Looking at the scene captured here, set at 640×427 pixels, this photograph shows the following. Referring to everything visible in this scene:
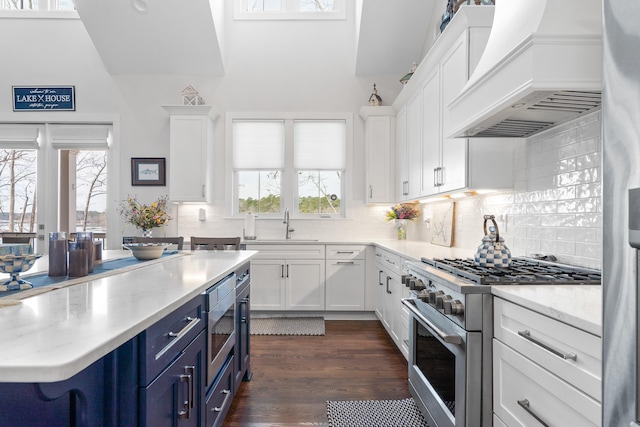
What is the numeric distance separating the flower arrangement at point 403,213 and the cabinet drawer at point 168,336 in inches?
119

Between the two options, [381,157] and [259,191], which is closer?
[381,157]

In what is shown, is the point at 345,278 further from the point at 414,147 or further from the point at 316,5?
the point at 316,5

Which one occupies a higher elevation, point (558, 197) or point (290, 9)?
point (290, 9)

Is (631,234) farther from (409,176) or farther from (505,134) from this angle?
(409,176)

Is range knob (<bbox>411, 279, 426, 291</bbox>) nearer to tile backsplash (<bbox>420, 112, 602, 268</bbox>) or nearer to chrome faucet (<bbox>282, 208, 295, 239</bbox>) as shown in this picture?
tile backsplash (<bbox>420, 112, 602, 268</bbox>)

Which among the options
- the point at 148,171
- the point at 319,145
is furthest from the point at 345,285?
the point at 148,171

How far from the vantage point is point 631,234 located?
623mm

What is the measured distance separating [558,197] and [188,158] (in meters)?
3.71

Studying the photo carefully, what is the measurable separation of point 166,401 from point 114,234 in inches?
160

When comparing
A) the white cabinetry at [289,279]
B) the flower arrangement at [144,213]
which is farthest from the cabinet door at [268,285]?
the flower arrangement at [144,213]

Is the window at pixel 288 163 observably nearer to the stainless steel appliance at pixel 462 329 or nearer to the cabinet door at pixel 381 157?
the cabinet door at pixel 381 157

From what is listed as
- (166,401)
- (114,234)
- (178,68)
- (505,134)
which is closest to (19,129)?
(114,234)

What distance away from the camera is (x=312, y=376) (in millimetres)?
2711

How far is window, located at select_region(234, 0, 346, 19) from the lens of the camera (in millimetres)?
4641
